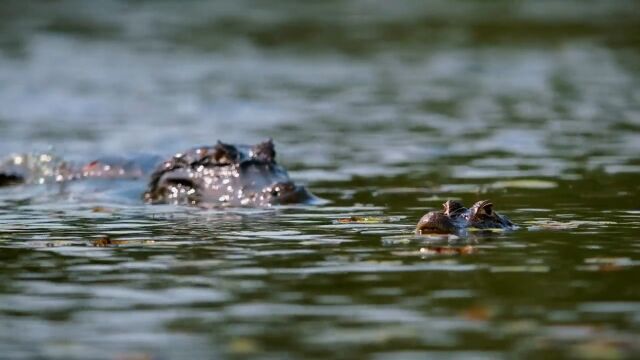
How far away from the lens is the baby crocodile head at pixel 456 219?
43.2ft

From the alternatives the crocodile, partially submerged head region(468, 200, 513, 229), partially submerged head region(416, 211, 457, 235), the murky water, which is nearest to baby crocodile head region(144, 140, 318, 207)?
the crocodile

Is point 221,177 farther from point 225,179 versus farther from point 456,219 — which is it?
point 456,219

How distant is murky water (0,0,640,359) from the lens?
Answer: 9.58 meters

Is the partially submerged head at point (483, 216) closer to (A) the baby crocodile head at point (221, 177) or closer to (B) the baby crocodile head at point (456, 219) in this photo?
(B) the baby crocodile head at point (456, 219)

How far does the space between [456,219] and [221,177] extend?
4109mm

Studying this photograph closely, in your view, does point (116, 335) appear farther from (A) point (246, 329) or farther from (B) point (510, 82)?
(B) point (510, 82)

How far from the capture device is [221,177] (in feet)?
55.4

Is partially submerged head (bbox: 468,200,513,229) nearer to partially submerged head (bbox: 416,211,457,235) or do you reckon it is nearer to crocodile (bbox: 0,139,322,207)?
partially submerged head (bbox: 416,211,457,235)

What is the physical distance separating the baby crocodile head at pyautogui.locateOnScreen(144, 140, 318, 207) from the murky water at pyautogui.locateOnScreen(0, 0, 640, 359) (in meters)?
0.44

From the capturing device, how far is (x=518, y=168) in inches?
754

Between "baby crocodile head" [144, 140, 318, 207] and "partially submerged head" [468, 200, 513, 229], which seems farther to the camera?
"baby crocodile head" [144, 140, 318, 207]

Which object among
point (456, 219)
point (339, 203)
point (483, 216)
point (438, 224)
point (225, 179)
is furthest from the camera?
point (225, 179)

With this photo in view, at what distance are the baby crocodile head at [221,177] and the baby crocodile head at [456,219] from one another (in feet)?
10.1

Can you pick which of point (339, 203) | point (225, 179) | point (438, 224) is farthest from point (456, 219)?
point (225, 179)
